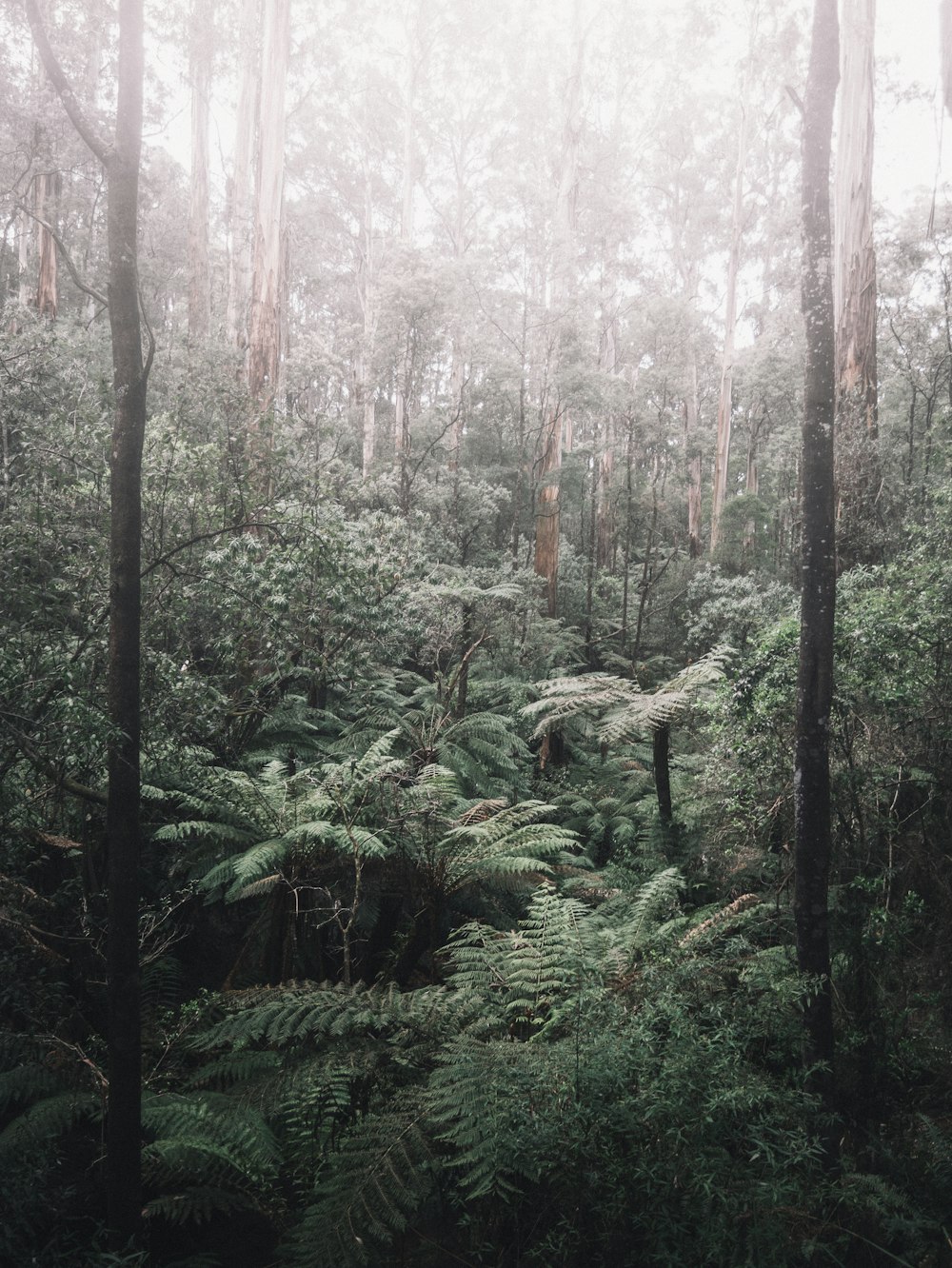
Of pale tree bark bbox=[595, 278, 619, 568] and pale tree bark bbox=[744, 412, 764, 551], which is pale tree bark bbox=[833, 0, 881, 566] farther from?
pale tree bark bbox=[744, 412, 764, 551]

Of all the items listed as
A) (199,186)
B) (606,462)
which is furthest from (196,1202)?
(606,462)

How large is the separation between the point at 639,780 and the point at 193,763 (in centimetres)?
→ 607

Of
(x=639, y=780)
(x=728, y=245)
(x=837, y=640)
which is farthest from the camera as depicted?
(x=728, y=245)

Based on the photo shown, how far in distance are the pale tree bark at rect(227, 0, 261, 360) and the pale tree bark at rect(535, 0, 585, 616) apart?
6.35 m

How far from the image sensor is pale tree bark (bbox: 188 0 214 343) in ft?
50.9

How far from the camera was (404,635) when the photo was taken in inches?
382

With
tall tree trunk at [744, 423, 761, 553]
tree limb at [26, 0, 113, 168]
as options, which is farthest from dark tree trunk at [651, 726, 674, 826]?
tall tree trunk at [744, 423, 761, 553]

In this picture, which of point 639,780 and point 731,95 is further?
point 731,95

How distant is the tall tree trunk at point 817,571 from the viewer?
12.8 ft

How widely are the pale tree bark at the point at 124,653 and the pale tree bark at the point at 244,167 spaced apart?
34.9 feet

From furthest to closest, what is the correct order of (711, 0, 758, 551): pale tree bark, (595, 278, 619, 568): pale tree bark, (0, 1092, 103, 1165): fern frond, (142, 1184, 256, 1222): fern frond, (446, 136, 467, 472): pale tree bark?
(711, 0, 758, 551): pale tree bark, (595, 278, 619, 568): pale tree bark, (446, 136, 467, 472): pale tree bark, (0, 1092, 103, 1165): fern frond, (142, 1184, 256, 1222): fern frond

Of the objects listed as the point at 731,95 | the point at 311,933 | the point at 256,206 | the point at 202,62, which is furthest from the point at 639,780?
the point at 731,95

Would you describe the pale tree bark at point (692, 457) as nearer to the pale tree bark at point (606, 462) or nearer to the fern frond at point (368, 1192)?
the pale tree bark at point (606, 462)

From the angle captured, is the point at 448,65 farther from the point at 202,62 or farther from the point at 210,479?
the point at 210,479
